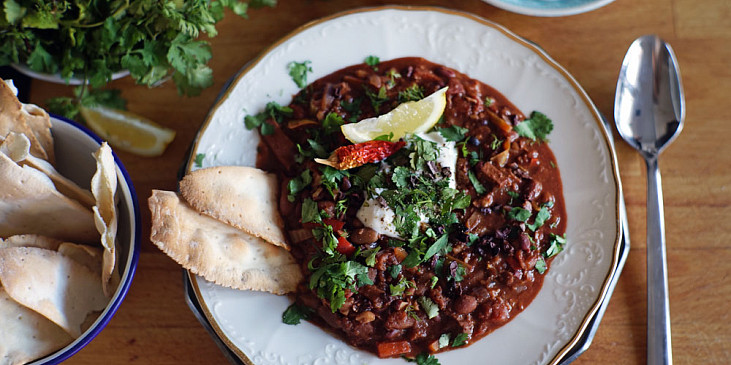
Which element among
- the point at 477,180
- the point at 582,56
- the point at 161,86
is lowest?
the point at 161,86

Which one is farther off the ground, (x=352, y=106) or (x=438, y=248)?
(x=352, y=106)

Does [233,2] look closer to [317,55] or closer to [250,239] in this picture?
[317,55]

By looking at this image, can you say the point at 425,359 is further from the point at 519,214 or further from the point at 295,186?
the point at 295,186

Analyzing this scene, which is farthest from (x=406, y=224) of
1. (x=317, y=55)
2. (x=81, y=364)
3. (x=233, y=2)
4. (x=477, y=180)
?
(x=81, y=364)

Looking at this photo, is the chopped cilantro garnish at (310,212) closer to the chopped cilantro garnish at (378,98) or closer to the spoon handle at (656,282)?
the chopped cilantro garnish at (378,98)

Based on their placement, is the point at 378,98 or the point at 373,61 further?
the point at 373,61

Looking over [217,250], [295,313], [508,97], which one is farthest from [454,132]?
[217,250]
